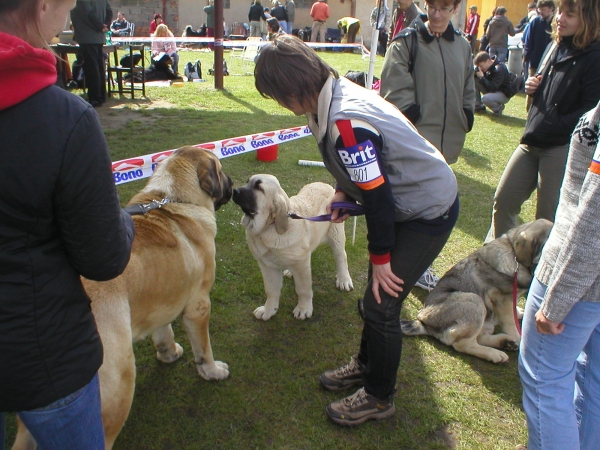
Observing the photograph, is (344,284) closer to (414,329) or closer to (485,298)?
(414,329)

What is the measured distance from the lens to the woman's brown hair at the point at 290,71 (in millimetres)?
2162

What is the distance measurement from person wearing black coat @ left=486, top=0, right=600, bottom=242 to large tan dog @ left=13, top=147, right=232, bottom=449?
2604mm

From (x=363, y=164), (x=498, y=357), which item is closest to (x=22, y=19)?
(x=363, y=164)

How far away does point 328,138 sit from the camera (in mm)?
2176

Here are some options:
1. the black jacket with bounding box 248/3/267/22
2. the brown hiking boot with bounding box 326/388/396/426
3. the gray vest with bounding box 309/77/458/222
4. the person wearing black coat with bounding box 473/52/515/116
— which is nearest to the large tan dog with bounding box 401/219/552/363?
the brown hiking boot with bounding box 326/388/396/426

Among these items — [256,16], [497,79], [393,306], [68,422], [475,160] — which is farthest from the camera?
[256,16]

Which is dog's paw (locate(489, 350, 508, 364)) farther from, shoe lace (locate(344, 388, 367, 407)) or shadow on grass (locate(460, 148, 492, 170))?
shadow on grass (locate(460, 148, 492, 170))

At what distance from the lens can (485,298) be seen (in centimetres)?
362

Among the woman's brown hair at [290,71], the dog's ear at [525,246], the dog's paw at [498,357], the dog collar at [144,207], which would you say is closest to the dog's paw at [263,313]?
the dog collar at [144,207]

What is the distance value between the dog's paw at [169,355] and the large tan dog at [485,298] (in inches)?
69.1

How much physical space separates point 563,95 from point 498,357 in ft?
6.86

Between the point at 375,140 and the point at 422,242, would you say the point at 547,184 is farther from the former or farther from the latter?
the point at 375,140

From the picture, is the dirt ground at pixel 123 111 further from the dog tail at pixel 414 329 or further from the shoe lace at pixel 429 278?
the dog tail at pixel 414 329

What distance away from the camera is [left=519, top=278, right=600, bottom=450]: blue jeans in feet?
6.48
